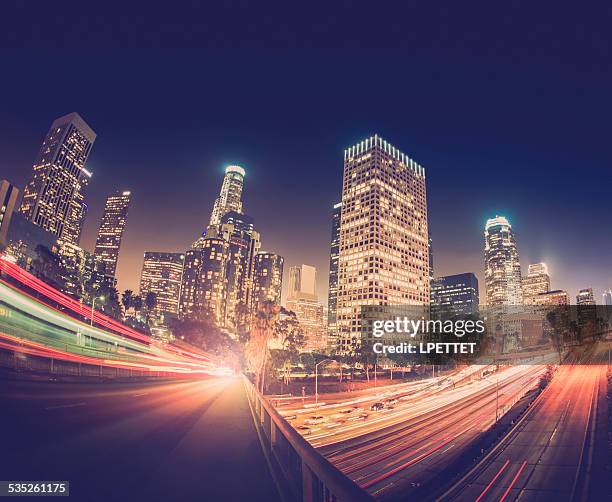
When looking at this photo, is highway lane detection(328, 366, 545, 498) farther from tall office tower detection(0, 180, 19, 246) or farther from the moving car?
tall office tower detection(0, 180, 19, 246)

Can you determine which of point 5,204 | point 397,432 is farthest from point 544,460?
point 5,204

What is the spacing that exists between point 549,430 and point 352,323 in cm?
12616

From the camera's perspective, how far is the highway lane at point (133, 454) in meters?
5.95

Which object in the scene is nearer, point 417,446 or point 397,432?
point 417,446

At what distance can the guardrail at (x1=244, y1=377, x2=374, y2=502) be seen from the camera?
3242 mm

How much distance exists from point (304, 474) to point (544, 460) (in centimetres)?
6010

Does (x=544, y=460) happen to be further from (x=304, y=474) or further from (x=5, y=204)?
(x=5, y=204)

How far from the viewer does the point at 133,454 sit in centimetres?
820

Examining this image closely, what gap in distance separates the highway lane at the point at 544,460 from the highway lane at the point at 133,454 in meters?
39.8

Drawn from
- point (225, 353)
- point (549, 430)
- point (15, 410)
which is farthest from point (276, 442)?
point (225, 353)

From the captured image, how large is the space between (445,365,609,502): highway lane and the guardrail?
41021mm

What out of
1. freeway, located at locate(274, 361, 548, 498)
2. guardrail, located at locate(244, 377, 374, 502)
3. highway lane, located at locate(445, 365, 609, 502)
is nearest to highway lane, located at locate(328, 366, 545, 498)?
freeway, located at locate(274, 361, 548, 498)

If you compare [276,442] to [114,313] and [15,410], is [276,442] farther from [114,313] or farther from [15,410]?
[114,313]

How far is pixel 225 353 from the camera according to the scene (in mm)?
192625
